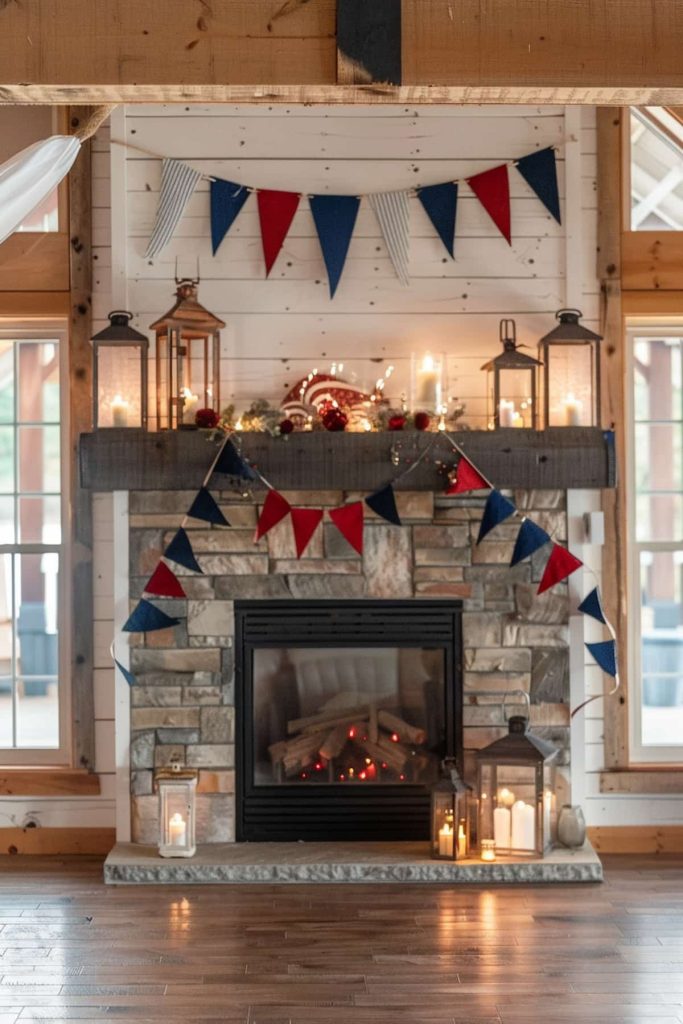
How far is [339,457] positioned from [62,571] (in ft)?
4.54

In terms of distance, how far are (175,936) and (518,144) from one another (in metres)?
3.20

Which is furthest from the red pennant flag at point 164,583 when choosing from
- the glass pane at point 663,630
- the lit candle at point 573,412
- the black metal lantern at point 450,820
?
the glass pane at point 663,630

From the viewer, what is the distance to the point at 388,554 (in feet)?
15.3

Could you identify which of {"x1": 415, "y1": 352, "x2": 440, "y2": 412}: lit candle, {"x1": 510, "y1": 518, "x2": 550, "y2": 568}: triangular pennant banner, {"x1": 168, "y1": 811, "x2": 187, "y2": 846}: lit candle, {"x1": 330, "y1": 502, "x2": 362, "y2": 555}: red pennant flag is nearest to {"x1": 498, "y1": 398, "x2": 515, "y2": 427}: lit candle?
{"x1": 415, "y1": 352, "x2": 440, "y2": 412}: lit candle

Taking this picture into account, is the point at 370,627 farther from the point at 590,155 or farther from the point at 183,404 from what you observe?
the point at 590,155

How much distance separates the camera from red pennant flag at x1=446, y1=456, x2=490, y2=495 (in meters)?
4.41

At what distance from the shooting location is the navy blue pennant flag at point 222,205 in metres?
4.67

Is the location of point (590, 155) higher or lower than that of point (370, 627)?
higher

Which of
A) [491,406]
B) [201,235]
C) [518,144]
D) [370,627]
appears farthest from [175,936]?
[518,144]

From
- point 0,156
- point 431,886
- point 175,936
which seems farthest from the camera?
point 0,156

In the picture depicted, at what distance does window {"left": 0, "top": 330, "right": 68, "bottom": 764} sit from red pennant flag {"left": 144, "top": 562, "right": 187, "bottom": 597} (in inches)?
29.5

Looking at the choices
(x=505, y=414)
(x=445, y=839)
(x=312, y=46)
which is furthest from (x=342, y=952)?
(x=312, y=46)

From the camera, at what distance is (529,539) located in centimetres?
448

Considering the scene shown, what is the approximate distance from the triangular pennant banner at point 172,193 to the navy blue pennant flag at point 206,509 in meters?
1.05
